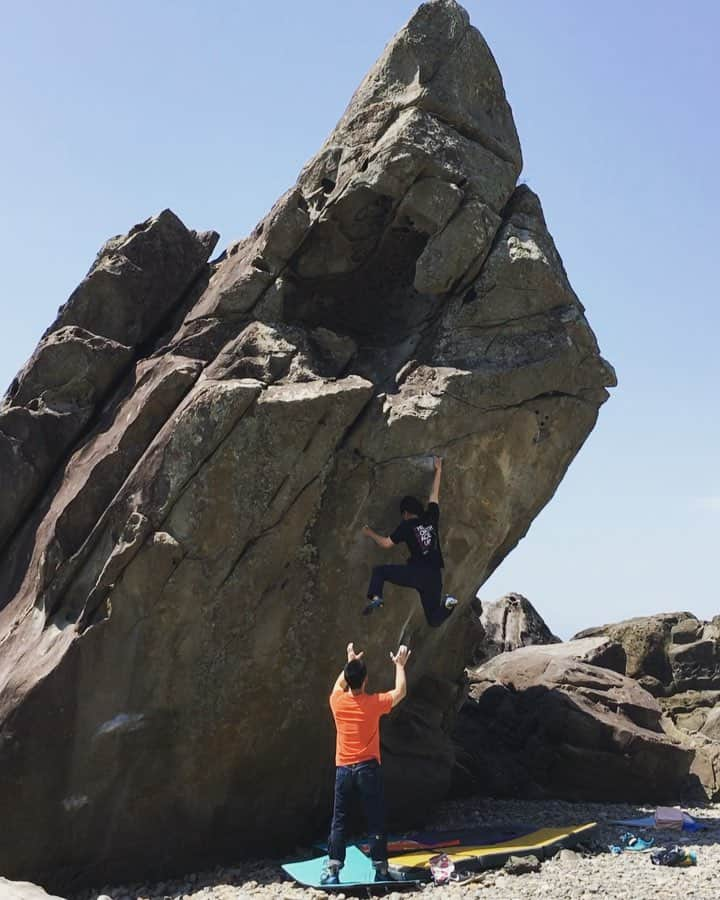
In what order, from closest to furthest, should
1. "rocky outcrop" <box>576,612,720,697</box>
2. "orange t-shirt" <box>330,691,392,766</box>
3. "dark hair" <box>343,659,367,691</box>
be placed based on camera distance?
"orange t-shirt" <box>330,691,392,766</box> < "dark hair" <box>343,659,367,691</box> < "rocky outcrop" <box>576,612,720,697</box>

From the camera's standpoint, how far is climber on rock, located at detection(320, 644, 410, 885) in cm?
1295

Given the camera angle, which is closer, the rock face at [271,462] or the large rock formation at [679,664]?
the rock face at [271,462]

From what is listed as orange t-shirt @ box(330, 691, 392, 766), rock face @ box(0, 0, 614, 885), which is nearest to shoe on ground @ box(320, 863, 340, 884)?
orange t-shirt @ box(330, 691, 392, 766)

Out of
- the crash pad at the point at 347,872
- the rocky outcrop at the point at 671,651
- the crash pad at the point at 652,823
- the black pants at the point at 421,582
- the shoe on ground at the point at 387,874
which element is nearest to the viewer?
the crash pad at the point at 347,872

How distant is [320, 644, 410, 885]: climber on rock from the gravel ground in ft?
1.59

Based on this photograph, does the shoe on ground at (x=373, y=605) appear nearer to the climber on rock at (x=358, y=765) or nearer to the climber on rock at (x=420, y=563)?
the climber on rock at (x=420, y=563)

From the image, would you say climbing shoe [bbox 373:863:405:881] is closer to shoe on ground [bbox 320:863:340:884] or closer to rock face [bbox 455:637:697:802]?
shoe on ground [bbox 320:863:340:884]

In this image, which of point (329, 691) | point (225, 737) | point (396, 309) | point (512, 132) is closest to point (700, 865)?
point (329, 691)

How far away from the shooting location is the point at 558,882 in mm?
12625

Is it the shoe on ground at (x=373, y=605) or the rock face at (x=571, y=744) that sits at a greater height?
the shoe on ground at (x=373, y=605)

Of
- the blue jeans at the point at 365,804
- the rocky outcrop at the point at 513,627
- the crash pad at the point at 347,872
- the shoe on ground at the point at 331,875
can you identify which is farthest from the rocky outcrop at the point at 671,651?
the shoe on ground at the point at 331,875

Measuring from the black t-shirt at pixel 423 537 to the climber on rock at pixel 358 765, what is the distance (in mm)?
2198

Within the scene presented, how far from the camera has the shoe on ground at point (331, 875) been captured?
12781mm

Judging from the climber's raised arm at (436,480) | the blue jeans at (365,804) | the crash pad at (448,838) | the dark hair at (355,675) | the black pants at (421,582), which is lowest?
the crash pad at (448,838)
